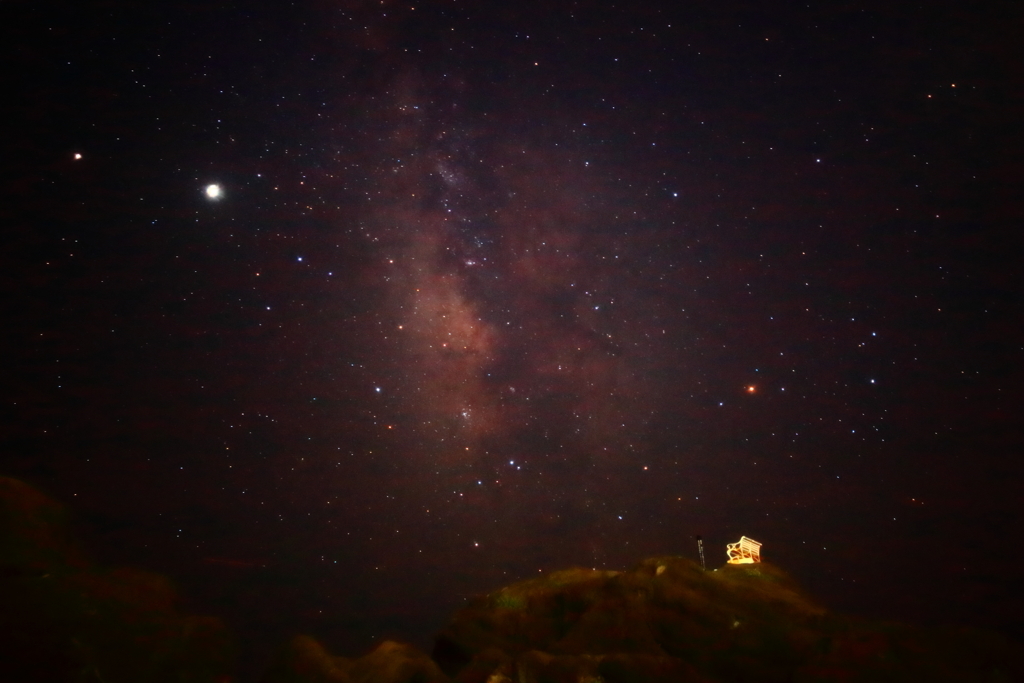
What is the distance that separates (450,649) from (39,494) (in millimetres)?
13611

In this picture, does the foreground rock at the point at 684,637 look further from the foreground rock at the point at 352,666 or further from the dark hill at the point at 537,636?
the foreground rock at the point at 352,666

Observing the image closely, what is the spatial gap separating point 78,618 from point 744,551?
21.0m

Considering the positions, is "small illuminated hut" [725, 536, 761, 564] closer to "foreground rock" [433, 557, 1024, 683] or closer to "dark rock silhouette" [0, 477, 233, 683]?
"foreground rock" [433, 557, 1024, 683]

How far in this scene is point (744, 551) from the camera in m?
20.5

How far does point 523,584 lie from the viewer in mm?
17625

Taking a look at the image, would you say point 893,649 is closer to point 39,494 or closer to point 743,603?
point 743,603

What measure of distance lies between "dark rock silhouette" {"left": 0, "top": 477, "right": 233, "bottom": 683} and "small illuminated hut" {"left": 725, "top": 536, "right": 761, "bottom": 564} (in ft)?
56.0

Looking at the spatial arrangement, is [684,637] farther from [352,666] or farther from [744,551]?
[352,666]

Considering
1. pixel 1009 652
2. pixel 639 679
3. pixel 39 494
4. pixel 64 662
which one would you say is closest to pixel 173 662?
pixel 64 662

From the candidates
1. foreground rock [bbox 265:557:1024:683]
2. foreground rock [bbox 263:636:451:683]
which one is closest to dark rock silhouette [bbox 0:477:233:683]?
foreground rock [bbox 263:636:451:683]

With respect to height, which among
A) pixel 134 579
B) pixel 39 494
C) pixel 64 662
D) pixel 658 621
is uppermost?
pixel 39 494

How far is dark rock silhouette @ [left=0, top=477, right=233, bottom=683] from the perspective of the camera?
43.5 feet

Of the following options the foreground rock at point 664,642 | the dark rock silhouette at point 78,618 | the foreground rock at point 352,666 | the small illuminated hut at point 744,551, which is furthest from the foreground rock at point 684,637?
the dark rock silhouette at point 78,618

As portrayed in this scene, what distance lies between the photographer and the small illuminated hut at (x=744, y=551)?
66.8ft
